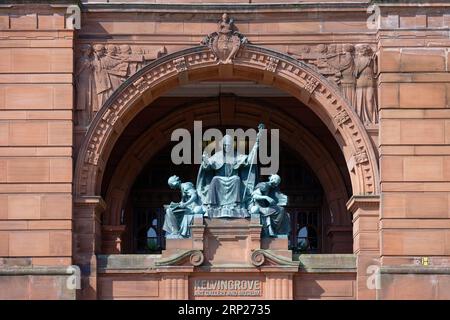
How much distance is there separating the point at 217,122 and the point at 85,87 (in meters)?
4.82

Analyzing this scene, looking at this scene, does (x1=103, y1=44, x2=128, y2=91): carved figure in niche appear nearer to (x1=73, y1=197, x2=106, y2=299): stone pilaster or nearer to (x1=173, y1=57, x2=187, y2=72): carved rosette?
(x1=173, y1=57, x2=187, y2=72): carved rosette

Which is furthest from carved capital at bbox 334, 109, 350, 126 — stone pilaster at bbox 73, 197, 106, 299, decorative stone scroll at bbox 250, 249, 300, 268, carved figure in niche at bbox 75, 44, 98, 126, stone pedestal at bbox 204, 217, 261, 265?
stone pilaster at bbox 73, 197, 106, 299

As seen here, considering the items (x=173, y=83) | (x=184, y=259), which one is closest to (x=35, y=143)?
(x=173, y=83)

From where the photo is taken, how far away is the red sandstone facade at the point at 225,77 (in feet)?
101

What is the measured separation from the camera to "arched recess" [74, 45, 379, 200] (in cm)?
3142

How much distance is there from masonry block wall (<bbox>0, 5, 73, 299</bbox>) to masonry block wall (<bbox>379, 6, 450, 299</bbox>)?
5.55 meters

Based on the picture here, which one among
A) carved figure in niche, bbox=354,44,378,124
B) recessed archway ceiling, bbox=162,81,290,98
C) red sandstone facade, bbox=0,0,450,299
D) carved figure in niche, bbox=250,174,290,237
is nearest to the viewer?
red sandstone facade, bbox=0,0,450,299

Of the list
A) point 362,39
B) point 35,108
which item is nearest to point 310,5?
point 362,39

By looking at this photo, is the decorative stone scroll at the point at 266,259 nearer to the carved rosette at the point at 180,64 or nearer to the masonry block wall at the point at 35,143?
the masonry block wall at the point at 35,143

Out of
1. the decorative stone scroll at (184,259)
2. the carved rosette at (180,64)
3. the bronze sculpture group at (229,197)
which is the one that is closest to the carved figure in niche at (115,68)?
the carved rosette at (180,64)

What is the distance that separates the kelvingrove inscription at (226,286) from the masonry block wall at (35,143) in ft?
7.66

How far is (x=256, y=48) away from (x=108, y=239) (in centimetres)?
523

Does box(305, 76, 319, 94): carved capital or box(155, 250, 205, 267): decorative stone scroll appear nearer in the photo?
box(155, 250, 205, 267): decorative stone scroll

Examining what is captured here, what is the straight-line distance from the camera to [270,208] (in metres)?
31.4
